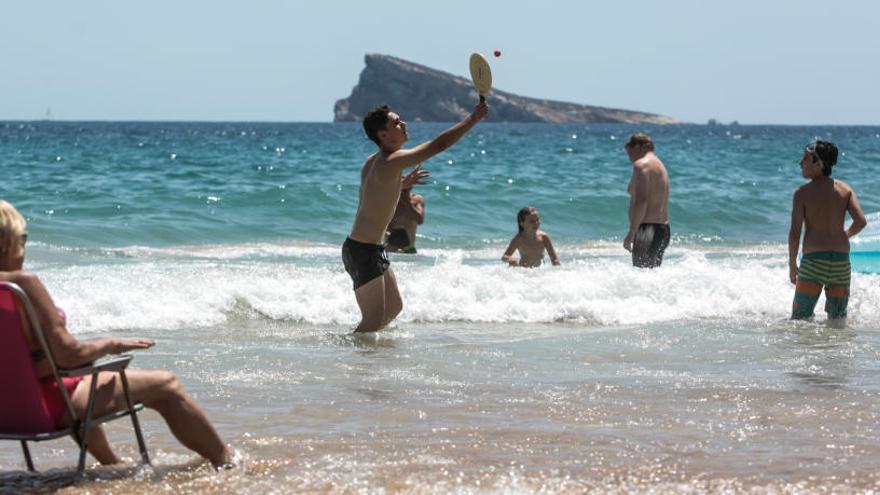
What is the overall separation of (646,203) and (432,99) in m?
141

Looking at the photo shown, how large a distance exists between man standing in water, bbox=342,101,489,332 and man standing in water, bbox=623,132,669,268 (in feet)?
10.6

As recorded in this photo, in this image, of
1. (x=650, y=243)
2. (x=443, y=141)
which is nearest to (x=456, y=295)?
(x=650, y=243)

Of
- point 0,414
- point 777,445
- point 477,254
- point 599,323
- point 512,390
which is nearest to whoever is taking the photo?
point 0,414

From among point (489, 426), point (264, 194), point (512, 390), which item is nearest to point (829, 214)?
point (512, 390)

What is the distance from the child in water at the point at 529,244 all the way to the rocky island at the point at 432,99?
13531 centimetres

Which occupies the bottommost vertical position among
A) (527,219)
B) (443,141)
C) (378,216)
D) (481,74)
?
(527,219)

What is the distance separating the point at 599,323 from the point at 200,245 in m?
8.58

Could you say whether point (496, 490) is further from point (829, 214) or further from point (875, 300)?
point (875, 300)

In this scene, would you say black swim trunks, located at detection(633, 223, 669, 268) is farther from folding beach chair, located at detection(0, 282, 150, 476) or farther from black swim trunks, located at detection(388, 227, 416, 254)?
folding beach chair, located at detection(0, 282, 150, 476)

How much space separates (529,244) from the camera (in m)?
12.0

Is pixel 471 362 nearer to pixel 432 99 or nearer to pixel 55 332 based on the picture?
pixel 55 332

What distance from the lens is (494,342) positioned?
27.6 feet

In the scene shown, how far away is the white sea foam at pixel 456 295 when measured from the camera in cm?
991

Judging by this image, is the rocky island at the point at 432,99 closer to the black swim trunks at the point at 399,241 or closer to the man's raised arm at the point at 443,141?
the black swim trunks at the point at 399,241
